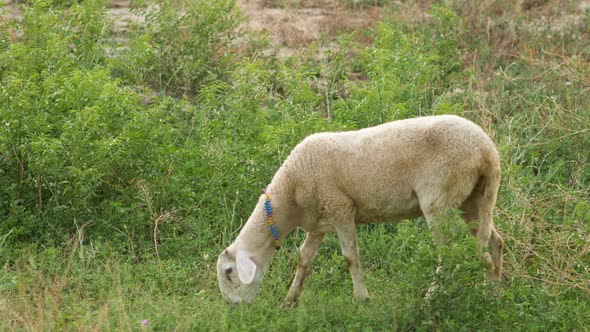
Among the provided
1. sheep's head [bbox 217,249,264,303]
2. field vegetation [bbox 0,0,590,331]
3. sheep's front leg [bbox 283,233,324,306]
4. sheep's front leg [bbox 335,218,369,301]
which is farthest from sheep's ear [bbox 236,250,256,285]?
sheep's front leg [bbox 335,218,369,301]

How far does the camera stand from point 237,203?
32.2ft

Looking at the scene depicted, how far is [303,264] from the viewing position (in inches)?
333

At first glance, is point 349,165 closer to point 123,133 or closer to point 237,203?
point 237,203

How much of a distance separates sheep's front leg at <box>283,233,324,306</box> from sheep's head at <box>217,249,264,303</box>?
13.9 inches

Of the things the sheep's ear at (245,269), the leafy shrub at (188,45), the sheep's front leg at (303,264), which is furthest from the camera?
the leafy shrub at (188,45)

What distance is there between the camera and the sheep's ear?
7977mm

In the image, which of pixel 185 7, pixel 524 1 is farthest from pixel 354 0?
pixel 185 7

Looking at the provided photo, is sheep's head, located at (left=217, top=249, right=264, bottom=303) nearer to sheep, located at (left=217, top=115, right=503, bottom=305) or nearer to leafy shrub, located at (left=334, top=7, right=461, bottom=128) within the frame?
sheep, located at (left=217, top=115, right=503, bottom=305)

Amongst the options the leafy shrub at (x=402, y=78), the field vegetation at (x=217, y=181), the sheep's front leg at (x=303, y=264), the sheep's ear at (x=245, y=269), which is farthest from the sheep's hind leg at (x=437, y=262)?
the leafy shrub at (x=402, y=78)

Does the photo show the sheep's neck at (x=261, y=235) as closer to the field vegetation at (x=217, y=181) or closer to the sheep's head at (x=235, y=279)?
the sheep's head at (x=235, y=279)

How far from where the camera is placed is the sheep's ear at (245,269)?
26.2 ft

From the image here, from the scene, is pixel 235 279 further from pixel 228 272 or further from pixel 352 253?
pixel 352 253

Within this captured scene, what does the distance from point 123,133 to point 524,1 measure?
807 cm

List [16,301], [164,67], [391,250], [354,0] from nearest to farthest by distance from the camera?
[16,301] → [391,250] → [164,67] → [354,0]
